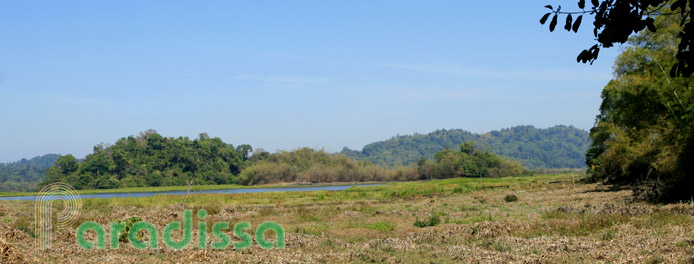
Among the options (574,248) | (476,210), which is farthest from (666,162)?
(574,248)

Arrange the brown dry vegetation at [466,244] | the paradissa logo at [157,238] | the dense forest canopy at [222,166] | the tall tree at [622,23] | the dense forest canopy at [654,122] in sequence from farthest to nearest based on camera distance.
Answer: the dense forest canopy at [222,166] < the dense forest canopy at [654,122] < the paradissa logo at [157,238] < the brown dry vegetation at [466,244] < the tall tree at [622,23]

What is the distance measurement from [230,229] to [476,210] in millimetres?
11972

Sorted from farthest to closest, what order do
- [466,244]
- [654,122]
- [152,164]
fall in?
[152,164]
[654,122]
[466,244]

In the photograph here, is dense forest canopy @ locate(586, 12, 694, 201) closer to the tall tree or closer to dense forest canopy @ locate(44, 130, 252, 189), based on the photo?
the tall tree

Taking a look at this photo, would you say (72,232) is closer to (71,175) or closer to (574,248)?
(574,248)

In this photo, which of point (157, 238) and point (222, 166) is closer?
point (157, 238)

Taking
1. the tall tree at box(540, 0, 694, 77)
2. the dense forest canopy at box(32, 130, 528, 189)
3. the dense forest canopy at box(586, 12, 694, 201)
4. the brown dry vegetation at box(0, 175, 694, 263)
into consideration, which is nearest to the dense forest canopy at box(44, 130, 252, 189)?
the dense forest canopy at box(32, 130, 528, 189)

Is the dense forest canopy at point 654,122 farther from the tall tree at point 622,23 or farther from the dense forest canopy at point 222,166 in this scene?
the dense forest canopy at point 222,166

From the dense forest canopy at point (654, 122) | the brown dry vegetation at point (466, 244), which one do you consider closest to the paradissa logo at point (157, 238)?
the brown dry vegetation at point (466, 244)

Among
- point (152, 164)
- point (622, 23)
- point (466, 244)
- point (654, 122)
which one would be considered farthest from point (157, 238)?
point (152, 164)

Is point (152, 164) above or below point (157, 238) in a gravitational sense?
above

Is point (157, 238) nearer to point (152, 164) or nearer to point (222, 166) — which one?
point (152, 164)

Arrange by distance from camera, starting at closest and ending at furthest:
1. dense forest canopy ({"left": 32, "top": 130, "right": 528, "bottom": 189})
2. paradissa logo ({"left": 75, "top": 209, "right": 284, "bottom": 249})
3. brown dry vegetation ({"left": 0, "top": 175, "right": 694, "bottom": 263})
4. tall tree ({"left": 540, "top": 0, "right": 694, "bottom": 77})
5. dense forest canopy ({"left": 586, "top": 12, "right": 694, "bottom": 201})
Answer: tall tree ({"left": 540, "top": 0, "right": 694, "bottom": 77}) → brown dry vegetation ({"left": 0, "top": 175, "right": 694, "bottom": 263}) → paradissa logo ({"left": 75, "top": 209, "right": 284, "bottom": 249}) → dense forest canopy ({"left": 586, "top": 12, "right": 694, "bottom": 201}) → dense forest canopy ({"left": 32, "top": 130, "right": 528, "bottom": 189})

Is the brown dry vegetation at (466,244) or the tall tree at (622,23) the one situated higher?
the tall tree at (622,23)
